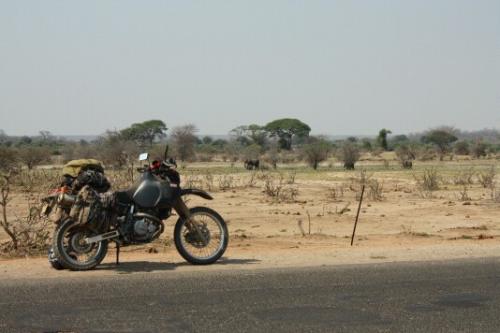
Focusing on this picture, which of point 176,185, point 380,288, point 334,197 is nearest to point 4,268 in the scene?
point 176,185

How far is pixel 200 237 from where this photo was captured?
10141mm

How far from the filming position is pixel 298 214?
18.8 metres

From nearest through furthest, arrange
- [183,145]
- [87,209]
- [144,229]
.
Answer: [87,209] < [144,229] < [183,145]

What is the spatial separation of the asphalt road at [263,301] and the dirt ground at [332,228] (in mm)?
998

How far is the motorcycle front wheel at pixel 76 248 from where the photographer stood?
940 cm

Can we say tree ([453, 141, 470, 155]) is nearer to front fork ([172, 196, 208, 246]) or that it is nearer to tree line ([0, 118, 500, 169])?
tree line ([0, 118, 500, 169])

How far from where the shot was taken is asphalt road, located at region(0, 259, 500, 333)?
6.89 meters

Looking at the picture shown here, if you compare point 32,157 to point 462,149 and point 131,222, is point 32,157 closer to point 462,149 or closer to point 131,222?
point 131,222

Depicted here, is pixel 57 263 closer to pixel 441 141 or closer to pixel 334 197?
pixel 334 197

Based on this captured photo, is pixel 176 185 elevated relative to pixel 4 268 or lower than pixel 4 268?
elevated

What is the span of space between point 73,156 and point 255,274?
48.2m

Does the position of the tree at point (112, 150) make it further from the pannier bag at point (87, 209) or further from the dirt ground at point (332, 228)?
the pannier bag at point (87, 209)

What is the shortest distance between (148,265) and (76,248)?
1018mm

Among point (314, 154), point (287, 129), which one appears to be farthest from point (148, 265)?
point (287, 129)
